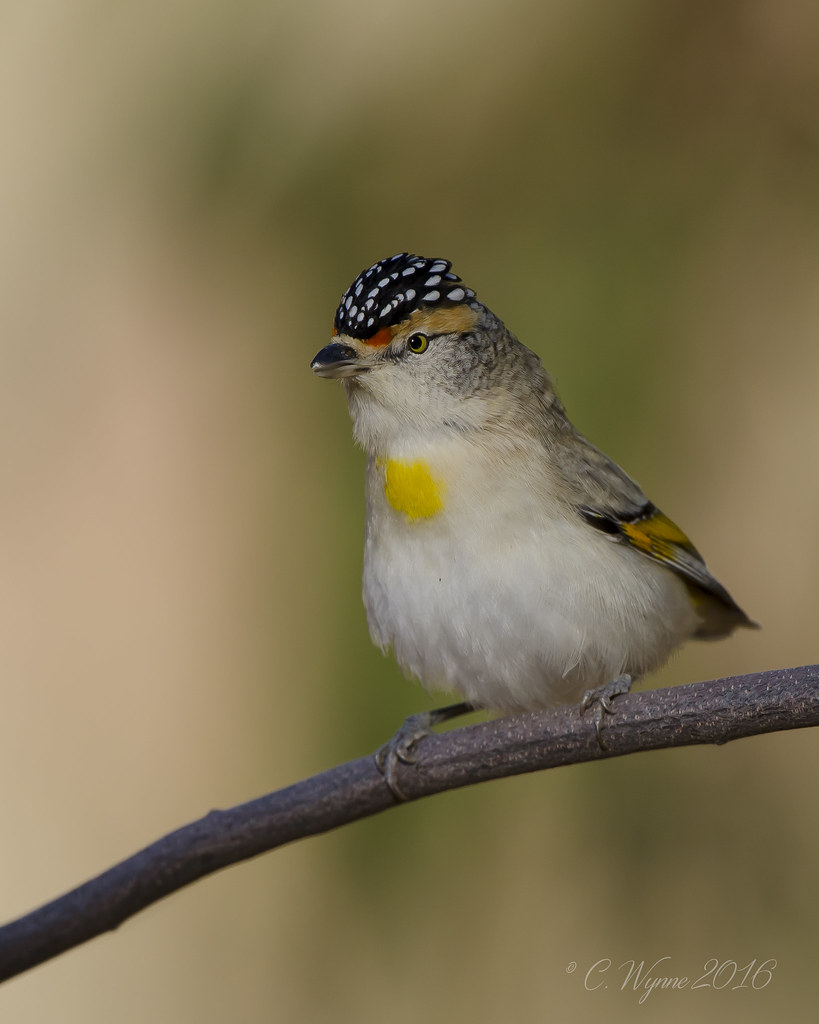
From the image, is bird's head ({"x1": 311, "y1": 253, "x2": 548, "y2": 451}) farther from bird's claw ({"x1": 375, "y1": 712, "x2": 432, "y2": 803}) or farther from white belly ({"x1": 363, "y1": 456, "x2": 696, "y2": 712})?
bird's claw ({"x1": 375, "y1": 712, "x2": 432, "y2": 803})

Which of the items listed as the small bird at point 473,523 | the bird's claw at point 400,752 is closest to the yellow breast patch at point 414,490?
the small bird at point 473,523

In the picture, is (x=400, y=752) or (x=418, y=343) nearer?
(x=400, y=752)

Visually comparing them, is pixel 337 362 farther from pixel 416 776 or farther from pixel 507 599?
pixel 416 776

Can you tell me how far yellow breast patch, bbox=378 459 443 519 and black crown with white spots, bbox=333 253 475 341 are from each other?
362 mm

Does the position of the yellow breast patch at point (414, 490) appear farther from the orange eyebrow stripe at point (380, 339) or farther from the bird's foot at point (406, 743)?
the bird's foot at point (406, 743)

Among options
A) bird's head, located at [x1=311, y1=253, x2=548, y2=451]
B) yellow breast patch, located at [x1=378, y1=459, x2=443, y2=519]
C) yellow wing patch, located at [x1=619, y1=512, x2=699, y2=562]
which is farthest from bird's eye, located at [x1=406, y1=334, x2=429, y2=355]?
yellow wing patch, located at [x1=619, y1=512, x2=699, y2=562]

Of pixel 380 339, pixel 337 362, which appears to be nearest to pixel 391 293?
pixel 380 339

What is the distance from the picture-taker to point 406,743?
2830mm

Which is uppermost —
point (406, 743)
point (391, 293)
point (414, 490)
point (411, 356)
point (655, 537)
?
point (391, 293)

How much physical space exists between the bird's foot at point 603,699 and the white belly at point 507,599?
0.15m

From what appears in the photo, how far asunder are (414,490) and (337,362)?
393 mm

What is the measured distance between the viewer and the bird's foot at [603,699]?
2449 millimetres

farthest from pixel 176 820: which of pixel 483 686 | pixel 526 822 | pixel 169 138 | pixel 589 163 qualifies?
pixel 589 163

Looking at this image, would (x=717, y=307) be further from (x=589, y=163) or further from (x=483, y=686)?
(x=483, y=686)
